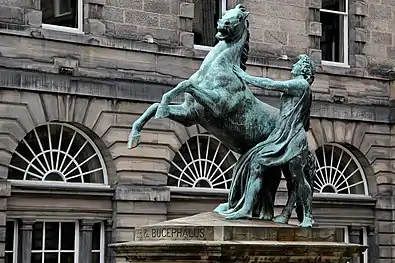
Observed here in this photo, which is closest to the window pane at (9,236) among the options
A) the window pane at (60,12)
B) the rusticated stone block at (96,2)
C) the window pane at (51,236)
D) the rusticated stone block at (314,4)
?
the window pane at (51,236)

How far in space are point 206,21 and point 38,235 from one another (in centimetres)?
654

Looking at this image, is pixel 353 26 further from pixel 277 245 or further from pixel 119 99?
pixel 277 245

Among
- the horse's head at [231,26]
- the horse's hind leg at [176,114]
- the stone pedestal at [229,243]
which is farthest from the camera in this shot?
the horse's head at [231,26]

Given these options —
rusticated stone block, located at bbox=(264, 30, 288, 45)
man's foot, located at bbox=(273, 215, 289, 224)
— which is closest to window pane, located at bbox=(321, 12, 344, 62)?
rusticated stone block, located at bbox=(264, 30, 288, 45)

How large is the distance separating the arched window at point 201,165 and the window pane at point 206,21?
7.43 ft

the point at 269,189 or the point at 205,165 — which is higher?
the point at 205,165

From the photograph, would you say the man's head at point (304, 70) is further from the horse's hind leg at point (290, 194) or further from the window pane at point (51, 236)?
the window pane at point (51, 236)

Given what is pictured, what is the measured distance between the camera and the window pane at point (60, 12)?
2066 centimetres

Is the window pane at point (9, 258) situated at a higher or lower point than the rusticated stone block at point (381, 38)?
lower

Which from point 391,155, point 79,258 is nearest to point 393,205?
point 391,155

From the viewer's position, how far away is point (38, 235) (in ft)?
65.7

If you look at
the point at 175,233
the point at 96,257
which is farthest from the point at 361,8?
the point at 175,233

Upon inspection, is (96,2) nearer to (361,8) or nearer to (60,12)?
(60,12)

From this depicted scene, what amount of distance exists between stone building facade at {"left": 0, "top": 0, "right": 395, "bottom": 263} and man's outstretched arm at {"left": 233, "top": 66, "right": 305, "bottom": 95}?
386 inches
